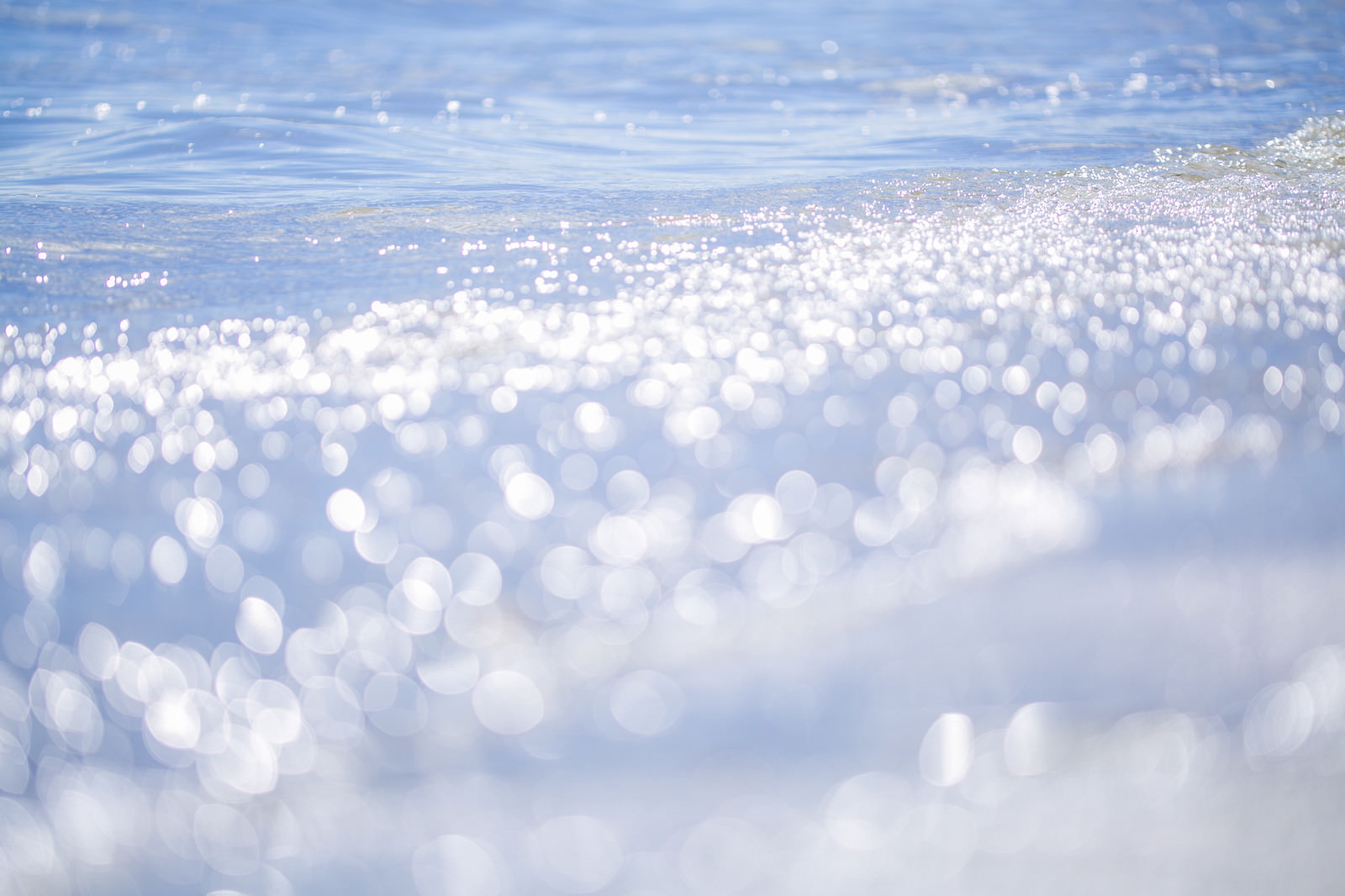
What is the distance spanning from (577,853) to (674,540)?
0.40 m

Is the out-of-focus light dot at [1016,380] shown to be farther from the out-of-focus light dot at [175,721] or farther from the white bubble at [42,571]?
the white bubble at [42,571]

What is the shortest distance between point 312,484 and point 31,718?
38 centimetres

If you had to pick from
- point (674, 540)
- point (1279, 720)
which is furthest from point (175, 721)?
point (1279, 720)

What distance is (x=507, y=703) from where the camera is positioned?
0.92 metres

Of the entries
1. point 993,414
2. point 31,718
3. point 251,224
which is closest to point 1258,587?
point 993,414

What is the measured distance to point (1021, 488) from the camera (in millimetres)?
1189

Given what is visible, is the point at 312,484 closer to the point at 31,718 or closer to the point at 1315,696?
the point at 31,718

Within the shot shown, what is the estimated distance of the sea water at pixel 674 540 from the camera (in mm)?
798

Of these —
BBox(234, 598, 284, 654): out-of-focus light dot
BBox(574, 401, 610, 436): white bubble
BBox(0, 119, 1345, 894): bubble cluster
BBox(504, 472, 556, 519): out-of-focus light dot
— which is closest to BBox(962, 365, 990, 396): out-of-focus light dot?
BBox(0, 119, 1345, 894): bubble cluster

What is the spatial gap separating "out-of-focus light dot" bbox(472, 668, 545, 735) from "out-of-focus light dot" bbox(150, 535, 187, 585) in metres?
0.36

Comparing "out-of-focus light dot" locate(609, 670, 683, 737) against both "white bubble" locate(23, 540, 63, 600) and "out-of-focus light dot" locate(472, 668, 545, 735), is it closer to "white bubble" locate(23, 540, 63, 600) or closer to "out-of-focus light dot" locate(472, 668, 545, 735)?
"out-of-focus light dot" locate(472, 668, 545, 735)

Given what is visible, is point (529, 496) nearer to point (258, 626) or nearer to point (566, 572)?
point (566, 572)

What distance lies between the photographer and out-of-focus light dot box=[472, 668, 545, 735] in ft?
2.93

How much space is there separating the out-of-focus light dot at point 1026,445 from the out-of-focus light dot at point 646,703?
557 millimetres
